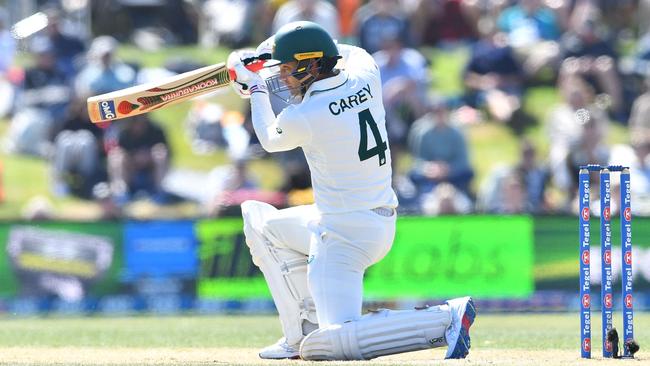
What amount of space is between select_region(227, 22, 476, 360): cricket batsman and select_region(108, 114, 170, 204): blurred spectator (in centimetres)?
745

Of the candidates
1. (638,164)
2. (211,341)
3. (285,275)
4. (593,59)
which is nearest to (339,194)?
(285,275)

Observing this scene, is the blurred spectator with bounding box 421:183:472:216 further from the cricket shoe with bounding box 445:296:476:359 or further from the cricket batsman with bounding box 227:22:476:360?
the cricket shoe with bounding box 445:296:476:359

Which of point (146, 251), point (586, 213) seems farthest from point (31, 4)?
point (586, 213)

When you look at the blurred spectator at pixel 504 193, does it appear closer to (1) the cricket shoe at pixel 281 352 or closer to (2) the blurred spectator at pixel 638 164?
(2) the blurred spectator at pixel 638 164

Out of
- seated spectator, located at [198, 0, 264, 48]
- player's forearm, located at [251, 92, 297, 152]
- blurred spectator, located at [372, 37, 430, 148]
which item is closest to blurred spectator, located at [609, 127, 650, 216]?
blurred spectator, located at [372, 37, 430, 148]

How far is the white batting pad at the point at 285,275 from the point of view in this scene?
768cm

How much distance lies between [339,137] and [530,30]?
383 inches

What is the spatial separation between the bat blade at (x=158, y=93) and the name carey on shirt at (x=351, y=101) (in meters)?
1.03

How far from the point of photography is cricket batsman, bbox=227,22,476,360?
7164 millimetres

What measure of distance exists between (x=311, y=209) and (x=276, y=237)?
28 cm

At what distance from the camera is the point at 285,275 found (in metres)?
7.68

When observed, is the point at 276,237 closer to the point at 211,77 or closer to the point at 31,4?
the point at 211,77

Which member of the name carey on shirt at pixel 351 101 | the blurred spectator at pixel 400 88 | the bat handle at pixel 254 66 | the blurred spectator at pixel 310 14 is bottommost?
the blurred spectator at pixel 400 88

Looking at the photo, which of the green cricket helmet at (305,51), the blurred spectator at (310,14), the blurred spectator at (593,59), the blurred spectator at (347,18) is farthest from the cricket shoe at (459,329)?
the blurred spectator at (347,18)
